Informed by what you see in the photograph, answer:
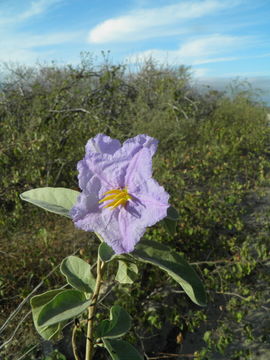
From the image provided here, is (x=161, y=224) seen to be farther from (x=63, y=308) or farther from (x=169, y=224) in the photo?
(x=63, y=308)

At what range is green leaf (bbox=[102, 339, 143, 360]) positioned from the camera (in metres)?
0.75

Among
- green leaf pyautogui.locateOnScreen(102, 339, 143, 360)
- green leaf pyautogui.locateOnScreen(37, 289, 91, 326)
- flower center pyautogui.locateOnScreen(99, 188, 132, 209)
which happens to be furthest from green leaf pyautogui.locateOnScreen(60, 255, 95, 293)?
flower center pyautogui.locateOnScreen(99, 188, 132, 209)

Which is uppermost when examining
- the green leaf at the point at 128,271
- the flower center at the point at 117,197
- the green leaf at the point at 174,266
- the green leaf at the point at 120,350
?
the flower center at the point at 117,197

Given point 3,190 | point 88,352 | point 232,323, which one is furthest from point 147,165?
point 3,190

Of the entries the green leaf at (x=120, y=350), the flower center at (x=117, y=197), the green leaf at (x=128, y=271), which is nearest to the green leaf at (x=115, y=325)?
the green leaf at (x=120, y=350)

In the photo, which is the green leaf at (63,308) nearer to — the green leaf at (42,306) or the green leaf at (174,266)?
the green leaf at (42,306)

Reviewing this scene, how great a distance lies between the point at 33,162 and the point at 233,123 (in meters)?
5.08

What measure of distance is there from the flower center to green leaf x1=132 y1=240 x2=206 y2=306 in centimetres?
11

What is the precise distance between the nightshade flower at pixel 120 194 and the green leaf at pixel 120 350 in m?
0.29

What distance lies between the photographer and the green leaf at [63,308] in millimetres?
645

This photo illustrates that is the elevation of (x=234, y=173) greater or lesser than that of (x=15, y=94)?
lesser

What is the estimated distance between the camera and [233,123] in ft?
23.4

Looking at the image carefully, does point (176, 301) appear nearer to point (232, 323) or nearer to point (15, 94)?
point (232, 323)

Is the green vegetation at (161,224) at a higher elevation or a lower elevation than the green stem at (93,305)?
lower
